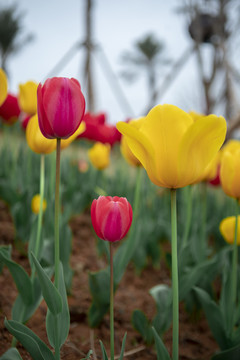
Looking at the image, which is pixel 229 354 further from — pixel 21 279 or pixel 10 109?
pixel 10 109

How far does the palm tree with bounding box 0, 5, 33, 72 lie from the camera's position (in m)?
15.1

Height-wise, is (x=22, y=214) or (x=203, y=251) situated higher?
(x=22, y=214)

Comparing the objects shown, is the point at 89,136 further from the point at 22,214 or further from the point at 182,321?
the point at 182,321

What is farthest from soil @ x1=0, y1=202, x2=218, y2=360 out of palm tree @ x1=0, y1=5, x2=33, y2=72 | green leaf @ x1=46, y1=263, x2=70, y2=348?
palm tree @ x1=0, y1=5, x2=33, y2=72

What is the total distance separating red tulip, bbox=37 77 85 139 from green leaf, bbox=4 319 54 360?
30 centimetres

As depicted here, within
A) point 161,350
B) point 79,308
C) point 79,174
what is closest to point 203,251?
point 79,308

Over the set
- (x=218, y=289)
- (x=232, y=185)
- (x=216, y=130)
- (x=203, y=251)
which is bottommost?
(x=218, y=289)

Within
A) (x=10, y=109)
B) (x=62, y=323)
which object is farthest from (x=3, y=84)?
(x=10, y=109)

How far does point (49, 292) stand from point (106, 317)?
55 centimetres

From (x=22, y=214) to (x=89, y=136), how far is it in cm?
60

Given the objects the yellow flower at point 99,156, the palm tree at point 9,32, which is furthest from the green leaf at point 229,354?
the palm tree at point 9,32

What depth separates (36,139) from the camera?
72cm

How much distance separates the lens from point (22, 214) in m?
1.25

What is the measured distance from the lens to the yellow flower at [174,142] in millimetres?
503
